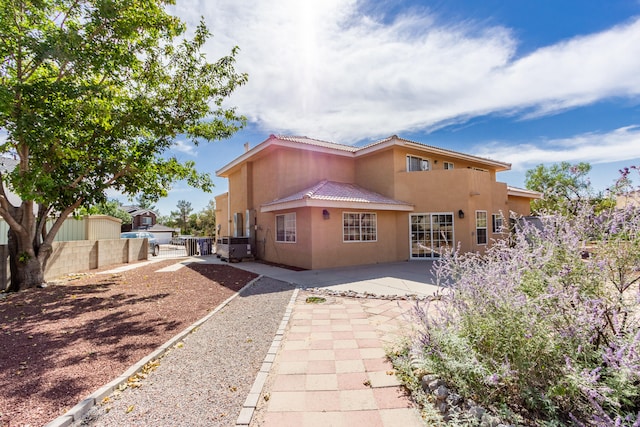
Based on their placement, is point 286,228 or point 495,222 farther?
point 495,222

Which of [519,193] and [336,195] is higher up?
[519,193]

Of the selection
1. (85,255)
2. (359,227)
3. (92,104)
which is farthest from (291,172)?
(85,255)

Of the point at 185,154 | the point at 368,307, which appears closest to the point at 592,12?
the point at 368,307

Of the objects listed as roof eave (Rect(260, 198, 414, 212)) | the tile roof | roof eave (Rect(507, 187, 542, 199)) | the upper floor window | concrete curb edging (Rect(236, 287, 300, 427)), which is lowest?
concrete curb edging (Rect(236, 287, 300, 427))

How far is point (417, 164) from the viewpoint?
16719mm

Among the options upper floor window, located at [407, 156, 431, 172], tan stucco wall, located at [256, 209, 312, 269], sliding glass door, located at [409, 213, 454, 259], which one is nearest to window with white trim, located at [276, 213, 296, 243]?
tan stucco wall, located at [256, 209, 312, 269]

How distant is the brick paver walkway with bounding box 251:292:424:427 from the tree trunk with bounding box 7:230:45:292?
9495 mm

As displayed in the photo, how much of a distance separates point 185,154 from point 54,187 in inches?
183

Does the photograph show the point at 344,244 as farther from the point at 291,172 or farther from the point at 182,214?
the point at 182,214

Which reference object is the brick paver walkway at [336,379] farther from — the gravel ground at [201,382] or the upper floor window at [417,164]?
the upper floor window at [417,164]

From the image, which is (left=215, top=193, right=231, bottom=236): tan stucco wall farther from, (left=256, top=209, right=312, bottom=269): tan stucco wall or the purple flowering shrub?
the purple flowering shrub

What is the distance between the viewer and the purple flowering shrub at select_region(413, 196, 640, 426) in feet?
8.19

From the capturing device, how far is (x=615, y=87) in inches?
468

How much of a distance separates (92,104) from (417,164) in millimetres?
15076
